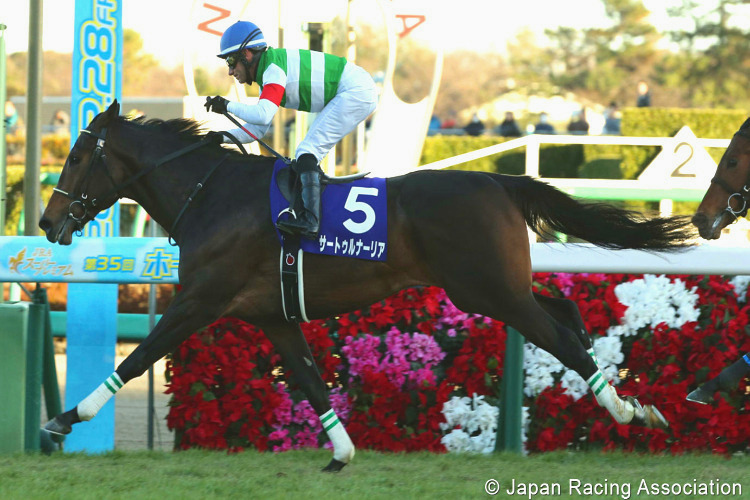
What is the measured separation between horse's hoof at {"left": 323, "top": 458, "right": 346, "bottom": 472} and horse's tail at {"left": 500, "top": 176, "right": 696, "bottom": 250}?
1309 mm

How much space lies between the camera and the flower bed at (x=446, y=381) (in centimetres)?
480

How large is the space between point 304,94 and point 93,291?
1.54 metres

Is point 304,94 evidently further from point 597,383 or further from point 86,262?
point 597,383

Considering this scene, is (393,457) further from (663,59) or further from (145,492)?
(663,59)

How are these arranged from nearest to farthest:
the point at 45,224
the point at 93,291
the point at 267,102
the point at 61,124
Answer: the point at 267,102, the point at 45,224, the point at 93,291, the point at 61,124

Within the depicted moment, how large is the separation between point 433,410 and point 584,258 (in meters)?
1.00

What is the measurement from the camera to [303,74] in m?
4.46

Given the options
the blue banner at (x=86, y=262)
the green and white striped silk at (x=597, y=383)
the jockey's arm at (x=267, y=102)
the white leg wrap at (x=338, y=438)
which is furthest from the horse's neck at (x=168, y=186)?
the green and white striped silk at (x=597, y=383)

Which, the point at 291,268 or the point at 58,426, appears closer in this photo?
the point at 58,426

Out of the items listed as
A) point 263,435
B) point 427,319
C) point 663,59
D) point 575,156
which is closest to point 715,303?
point 427,319

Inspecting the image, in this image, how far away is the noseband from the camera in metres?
4.54

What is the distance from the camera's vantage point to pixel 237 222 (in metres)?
4.38

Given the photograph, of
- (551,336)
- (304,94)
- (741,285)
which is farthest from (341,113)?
(741,285)

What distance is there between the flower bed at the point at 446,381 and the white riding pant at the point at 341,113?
882mm
